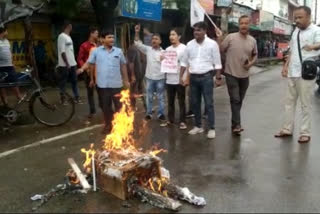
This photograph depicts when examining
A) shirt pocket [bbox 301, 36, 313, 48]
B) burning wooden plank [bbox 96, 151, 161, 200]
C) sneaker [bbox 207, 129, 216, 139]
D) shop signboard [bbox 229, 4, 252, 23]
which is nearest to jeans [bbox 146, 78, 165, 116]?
sneaker [bbox 207, 129, 216, 139]

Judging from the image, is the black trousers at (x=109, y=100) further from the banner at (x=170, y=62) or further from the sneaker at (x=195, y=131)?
the sneaker at (x=195, y=131)

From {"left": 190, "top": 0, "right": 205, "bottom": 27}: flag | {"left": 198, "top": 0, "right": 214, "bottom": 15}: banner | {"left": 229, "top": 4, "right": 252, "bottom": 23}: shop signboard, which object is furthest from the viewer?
{"left": 229, "top": 4, "right": 252, "bottom": 23}: shop signboard

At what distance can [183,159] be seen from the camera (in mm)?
6355

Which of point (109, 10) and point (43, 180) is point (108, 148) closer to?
point (43, 180)

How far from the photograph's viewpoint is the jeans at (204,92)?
7574 mm

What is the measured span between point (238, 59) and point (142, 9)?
1092 cm

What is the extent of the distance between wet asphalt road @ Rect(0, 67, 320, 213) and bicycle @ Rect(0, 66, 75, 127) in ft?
0.83

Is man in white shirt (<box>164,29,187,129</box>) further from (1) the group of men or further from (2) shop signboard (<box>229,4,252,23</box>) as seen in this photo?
(2) shop signboard (<box>229,4,252,23</box>)

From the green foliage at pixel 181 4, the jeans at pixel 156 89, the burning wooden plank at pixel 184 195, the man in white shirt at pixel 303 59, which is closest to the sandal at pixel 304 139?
the man in white shirt at pixel 303 59

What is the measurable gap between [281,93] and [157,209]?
10167 millimetres

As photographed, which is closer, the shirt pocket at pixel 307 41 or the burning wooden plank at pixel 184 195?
the burning wooden plank at pixel 184 195

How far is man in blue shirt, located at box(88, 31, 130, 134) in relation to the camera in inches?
303

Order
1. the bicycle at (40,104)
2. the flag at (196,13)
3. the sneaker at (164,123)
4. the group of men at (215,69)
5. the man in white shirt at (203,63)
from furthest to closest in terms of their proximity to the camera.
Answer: the flag at (196,13) < the sneaker at (164,123) < the bicycle at (40,104) < the man in white shirt at (203,63) < the group of men at (215,69)

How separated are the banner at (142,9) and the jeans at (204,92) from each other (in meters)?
9.37
